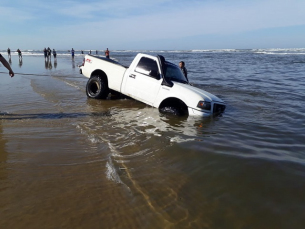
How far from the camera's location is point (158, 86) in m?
7.16

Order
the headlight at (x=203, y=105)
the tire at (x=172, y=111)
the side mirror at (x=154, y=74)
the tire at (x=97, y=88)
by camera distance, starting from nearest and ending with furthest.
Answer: the headlight at (x=203, y=105)
the tire at (x=172, y=111)
the side mirror at (x=154, y=74)
the tire at (x=97, y=88)

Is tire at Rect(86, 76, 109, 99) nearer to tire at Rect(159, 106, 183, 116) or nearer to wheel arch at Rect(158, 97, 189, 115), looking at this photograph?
wheel arch at Rect(158, 97, 189, 115)

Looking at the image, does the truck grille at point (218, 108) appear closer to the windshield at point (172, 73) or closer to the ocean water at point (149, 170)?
the ocean water at point (149, 170)

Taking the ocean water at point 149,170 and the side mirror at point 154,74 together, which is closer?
the ocean water at point 149,170

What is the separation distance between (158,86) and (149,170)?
378cm

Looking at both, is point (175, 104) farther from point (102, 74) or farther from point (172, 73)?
point (102, 74)

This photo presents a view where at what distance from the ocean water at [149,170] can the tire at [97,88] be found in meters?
1.85

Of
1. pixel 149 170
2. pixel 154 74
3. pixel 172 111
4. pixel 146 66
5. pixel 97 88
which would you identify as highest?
pixel 146 66

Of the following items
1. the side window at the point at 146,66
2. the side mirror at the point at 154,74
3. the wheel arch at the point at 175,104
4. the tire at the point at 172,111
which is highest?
the side window at the point at 146,66

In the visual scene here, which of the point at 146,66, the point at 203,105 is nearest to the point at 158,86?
the point at 146,66

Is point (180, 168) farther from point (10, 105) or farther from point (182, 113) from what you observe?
point (10, 105)

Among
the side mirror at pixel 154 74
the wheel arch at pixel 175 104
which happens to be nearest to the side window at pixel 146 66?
the side mirror at pixel 154 74

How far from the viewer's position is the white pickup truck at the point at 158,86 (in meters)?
6.73

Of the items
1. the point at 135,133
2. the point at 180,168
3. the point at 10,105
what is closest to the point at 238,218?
the point at 180,168
